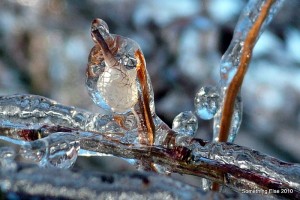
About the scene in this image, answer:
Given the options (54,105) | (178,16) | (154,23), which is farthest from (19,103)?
(178,16)

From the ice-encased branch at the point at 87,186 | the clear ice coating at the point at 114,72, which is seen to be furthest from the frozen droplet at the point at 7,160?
the clear ice coating at the point at 114,72

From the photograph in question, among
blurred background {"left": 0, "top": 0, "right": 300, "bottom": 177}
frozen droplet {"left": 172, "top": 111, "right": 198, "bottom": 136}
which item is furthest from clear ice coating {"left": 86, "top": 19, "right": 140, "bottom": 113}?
blurred background {"left": 0, "top": 0, "right": 300, "bottom": 177}

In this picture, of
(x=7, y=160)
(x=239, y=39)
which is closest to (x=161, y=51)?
(x=239, y=39)

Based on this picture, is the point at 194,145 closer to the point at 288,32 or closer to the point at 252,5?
the point at 252,5

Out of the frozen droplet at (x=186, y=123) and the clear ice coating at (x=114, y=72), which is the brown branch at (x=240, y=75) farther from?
the clear ice coating at (x=114, y=72)

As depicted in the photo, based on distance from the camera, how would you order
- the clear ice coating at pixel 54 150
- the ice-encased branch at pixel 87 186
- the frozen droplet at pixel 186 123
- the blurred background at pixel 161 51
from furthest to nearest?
the blurred background at pixel 161 51 → the frozen droplet at pixel 186 123 → the clear ice coating at pixel 54 150 → the ice-encased branch at pixel 87 186

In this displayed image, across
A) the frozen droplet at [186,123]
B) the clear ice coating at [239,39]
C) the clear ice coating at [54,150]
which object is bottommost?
the clear ice coating at [54,150]

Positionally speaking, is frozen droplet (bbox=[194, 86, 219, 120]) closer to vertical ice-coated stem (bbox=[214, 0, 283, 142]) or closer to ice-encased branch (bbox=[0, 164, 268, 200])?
vertical ice-coated stem (bbox=[214, 0, 283, 142])
